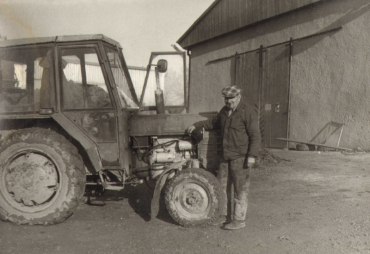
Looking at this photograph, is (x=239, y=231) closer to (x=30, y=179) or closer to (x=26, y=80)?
(x=30, y=179)

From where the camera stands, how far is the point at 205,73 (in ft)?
52.1

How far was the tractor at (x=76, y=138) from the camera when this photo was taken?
4492 millimetres

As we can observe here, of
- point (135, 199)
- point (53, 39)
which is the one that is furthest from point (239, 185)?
point (53, 39)

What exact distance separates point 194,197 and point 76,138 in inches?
62.0

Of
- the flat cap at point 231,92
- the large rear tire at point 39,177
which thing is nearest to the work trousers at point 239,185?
the flat cap at point 231,92

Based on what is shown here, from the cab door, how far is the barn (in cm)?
362

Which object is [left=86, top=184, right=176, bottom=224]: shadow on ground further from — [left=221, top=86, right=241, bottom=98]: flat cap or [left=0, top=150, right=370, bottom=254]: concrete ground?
[left=221, top=86, right=241, bottom=98]: flat cap

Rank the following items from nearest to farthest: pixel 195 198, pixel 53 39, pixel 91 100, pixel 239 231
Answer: pixel 239 231 < pixel 195 198 < pixel 53 39 < pixel 91 100

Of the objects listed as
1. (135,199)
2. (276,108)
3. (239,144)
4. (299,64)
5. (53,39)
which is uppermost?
(299,64)

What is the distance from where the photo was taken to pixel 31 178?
15.0ft

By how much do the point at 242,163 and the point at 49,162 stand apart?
2311 millimetres

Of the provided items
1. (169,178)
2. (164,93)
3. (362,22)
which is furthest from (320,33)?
(169,178)

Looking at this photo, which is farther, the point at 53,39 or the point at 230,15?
the point at 230,15

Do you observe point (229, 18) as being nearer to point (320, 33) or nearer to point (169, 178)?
point (320, 33)
